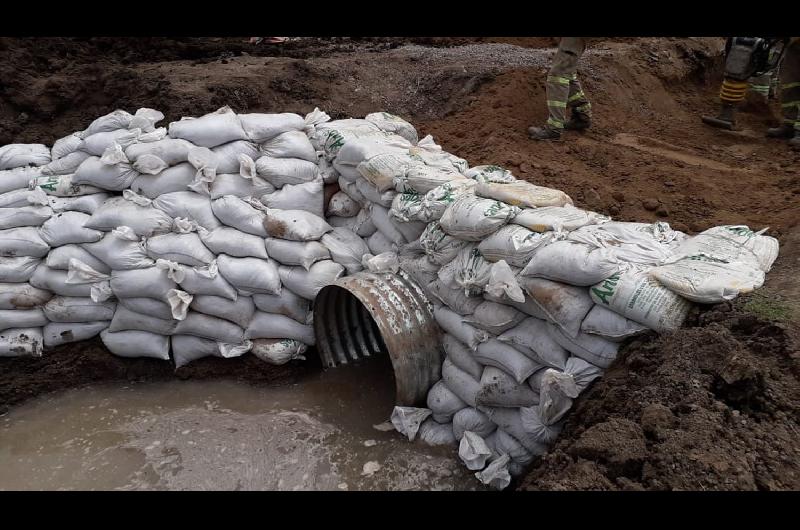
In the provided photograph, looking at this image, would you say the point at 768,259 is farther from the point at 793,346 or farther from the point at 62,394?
the point at 62,394

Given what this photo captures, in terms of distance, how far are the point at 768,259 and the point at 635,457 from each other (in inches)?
59.6

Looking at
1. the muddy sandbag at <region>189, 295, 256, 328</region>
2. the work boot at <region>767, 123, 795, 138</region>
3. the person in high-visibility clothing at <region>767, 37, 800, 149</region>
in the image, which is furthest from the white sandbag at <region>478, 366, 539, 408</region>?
the work boot at <region>767, 123, 795, 138</region>

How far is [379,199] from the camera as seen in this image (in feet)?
12.8

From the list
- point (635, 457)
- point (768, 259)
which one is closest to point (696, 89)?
point (768, 259)

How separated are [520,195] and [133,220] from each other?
2.41 meters

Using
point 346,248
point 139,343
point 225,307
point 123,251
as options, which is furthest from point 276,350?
point 123,251

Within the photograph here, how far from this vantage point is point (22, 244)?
158 inches

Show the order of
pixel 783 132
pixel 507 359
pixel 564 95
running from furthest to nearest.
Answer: pixel 783 132
pixel 564 95
pixel 507 359

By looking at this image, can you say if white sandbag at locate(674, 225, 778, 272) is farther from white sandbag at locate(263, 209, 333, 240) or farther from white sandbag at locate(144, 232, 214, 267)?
white sandbag at locate(144, 232, 214, 267)

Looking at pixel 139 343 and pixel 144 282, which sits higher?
pixel 144 282

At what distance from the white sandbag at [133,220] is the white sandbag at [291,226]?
25.2 inches

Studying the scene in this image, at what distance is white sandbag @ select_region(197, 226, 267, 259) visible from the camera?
3.96 metres

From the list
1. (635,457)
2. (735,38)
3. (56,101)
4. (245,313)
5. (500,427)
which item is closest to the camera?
(635,457)

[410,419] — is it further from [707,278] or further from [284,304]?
[707,278]
